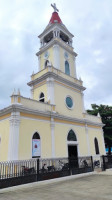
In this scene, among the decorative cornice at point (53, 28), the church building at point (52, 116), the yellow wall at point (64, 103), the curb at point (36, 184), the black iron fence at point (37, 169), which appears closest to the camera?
the curb at point (36, 184)

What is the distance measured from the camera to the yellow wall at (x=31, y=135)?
1169 centimetres

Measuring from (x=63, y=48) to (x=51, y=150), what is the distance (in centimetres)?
1321

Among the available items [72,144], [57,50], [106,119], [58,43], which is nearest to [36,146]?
[72,144]

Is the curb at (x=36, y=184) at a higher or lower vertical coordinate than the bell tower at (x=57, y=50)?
lower

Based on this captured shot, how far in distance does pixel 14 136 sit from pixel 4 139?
4.49 ft

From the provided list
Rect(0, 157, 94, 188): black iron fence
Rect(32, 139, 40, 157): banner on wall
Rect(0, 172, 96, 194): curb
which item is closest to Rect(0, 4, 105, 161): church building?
Rect(32, 139, 40, 157): banner on wall

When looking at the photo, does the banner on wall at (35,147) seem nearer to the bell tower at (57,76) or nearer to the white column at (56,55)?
the bell tower at (57,76)

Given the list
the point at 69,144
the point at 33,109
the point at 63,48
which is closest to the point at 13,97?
the point at 33,109

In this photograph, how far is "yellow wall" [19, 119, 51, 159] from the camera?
1169 cm

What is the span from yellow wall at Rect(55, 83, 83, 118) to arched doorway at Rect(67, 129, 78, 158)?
2164mm

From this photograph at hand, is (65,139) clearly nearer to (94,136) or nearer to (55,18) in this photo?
(94,136)

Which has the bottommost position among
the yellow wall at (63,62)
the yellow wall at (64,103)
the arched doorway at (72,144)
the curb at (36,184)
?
the curb at (36,184)

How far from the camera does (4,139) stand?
12148mm

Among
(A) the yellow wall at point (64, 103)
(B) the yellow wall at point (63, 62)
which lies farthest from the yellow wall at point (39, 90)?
(B) the yellow wall at point (63, 62)
